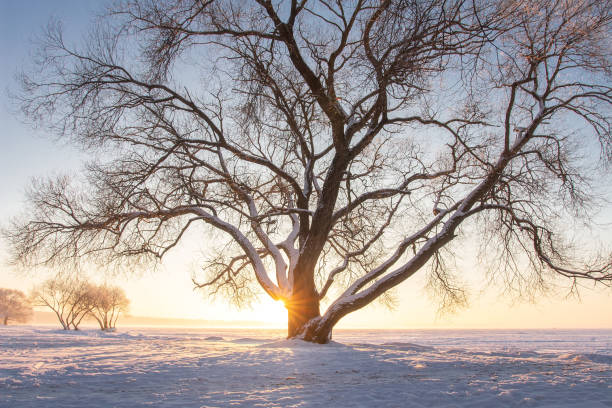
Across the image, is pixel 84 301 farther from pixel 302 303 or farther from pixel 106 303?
pixel 302 303

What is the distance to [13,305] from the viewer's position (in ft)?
210

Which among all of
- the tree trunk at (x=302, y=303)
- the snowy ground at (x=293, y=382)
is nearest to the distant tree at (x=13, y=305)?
the tree trunk at (x=302, y=303)

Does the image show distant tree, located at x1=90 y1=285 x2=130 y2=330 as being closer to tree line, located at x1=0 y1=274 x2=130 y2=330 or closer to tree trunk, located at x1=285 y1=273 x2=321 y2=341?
tree line, located at x1=0 y1=274 x2=130 y2=330

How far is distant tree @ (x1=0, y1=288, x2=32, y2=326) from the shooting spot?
62.1 meters

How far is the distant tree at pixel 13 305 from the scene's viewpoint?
204ft

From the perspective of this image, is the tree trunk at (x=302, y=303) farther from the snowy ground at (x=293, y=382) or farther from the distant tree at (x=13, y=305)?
the distant tree at (x=13, y=305)

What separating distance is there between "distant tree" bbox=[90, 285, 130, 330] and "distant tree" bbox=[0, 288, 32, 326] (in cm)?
2107

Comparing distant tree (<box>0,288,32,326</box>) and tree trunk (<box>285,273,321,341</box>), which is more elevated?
tree trunk (<box>285,273,321,341</box>)

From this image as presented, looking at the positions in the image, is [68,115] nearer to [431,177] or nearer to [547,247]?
[431,177]

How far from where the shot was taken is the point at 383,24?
160 inches

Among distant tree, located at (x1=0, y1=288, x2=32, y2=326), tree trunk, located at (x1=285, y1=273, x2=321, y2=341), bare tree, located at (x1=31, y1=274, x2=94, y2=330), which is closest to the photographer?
tree trunk, located at (x1=285, y1=273, x2=321, y2=341)

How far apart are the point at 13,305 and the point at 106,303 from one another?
30298mm

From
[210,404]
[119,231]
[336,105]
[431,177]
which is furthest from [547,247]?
[119,231]

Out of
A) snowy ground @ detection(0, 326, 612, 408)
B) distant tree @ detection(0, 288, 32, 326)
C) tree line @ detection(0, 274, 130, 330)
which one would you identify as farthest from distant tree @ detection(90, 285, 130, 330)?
snowy ground @ detection(0, 326, 612, 408)
